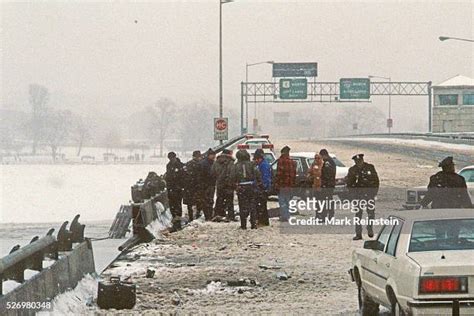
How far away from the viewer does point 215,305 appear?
12391 millimetres

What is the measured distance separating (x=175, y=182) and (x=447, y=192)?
9226mm

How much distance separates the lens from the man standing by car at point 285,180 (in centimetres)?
2416

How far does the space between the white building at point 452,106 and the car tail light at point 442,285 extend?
108 m

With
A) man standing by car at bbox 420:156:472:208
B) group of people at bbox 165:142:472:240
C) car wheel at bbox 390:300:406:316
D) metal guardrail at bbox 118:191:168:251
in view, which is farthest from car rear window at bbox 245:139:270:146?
car wheel at bbox 390:300:406:316

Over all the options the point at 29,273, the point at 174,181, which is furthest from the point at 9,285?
the point at 174,181

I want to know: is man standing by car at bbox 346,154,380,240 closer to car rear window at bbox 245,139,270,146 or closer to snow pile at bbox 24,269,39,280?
snow pile at bbox 24,269,39,280

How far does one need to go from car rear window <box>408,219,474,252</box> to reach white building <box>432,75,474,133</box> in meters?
107

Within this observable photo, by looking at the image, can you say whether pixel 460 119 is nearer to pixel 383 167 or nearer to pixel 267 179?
pixel 383 167

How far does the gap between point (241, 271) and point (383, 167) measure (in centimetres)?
3441

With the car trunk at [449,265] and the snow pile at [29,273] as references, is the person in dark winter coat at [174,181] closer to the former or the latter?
the snow pile at [29,273]

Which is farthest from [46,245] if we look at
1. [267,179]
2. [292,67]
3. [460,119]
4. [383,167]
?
[460,119]

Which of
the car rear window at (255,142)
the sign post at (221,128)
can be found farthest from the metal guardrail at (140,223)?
the sign post at (221,128)

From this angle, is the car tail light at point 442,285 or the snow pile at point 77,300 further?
the snow pile at point 77,300

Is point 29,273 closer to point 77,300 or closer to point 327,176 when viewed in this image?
point 77,300
